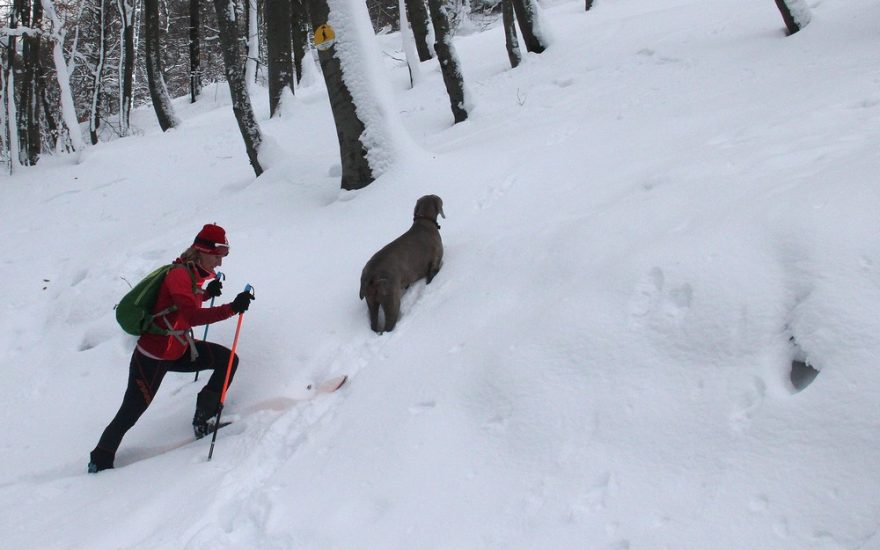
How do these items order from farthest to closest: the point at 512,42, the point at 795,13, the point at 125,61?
the point at 125,61
the point at 512,42
the point at 795,13

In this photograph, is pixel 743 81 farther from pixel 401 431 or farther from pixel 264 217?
pixel 401 431

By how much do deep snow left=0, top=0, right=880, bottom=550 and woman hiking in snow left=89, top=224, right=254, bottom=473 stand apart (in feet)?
0.96

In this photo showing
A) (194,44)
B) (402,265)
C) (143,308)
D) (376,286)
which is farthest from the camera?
(194,44)

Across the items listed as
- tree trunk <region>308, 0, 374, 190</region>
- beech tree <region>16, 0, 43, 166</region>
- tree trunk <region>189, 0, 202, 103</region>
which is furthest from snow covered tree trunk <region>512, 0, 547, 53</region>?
tree trunk <region>189, 0, 202, 103</region>

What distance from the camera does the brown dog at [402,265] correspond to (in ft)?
18.6

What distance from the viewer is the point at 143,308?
4.76 m

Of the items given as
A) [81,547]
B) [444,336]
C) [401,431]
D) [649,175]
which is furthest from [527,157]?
[81,547]

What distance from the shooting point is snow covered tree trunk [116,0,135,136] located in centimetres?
1991

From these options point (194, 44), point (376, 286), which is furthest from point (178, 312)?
point (194, 44)

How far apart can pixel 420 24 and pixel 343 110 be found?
444 inches

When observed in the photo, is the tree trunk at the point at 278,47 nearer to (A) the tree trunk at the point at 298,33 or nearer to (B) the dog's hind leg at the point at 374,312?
(A) the tree trunk at the point at 298,33

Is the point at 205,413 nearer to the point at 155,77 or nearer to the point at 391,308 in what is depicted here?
the point at 391,308

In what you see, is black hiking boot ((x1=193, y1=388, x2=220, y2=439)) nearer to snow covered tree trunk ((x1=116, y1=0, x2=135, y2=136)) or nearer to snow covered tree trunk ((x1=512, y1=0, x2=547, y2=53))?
snow covered tree trunk ((x1=512, y1=0, x2=547, y2=53))

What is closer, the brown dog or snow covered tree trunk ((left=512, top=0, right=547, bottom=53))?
the brown dog
